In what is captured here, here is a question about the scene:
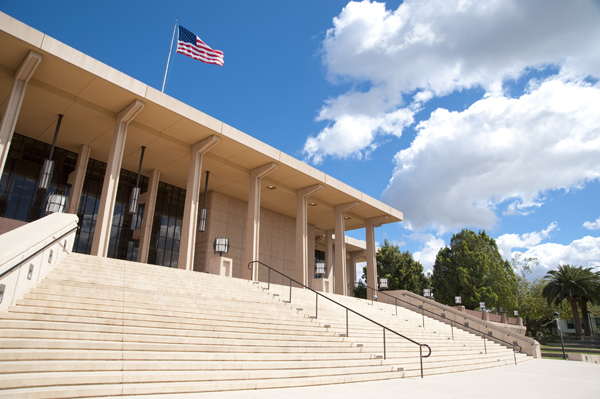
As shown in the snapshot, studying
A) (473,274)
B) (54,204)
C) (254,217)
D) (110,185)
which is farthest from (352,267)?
(54,204)

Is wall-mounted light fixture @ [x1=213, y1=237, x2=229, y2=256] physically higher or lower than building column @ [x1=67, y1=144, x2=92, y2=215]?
lower

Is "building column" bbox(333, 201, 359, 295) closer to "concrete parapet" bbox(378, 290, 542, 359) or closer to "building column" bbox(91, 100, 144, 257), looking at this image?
"concrete parapet" bbox(378, 290, 542, 359)

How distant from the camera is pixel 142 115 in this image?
15.4 meters

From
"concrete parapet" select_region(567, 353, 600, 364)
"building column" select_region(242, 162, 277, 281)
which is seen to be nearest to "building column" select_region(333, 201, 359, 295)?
"building column" select_region(242, 162, 277, 281)

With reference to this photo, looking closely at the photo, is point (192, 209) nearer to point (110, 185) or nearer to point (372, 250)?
point (110, 185)

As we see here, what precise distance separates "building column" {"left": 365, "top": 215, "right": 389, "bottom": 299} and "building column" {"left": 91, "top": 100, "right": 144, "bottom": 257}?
16.4 m

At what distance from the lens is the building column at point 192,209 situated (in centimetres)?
1595

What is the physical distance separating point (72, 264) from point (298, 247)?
13.1 metres

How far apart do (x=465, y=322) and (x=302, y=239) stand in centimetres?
961

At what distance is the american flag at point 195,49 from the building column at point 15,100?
16.9 feet

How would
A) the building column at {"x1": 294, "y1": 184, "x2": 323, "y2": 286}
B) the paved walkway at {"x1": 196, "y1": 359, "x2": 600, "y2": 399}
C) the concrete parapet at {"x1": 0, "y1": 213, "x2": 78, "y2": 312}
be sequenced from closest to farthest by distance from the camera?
1. the concrete parapet at {"x1": 0, "y1": 213, "x2": 78, "y2": 312}
2. the paved walkway at {"x1": 196, "y1": 359, "x2": 600, "y2": 399}
3. the building column at {"x1": 294, "y1": 184, "x2": 323, "y2": 286}

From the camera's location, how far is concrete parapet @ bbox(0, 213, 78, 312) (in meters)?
5.89

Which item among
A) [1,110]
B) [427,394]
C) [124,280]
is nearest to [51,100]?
[1,110]

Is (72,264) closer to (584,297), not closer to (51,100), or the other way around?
(51,100)
